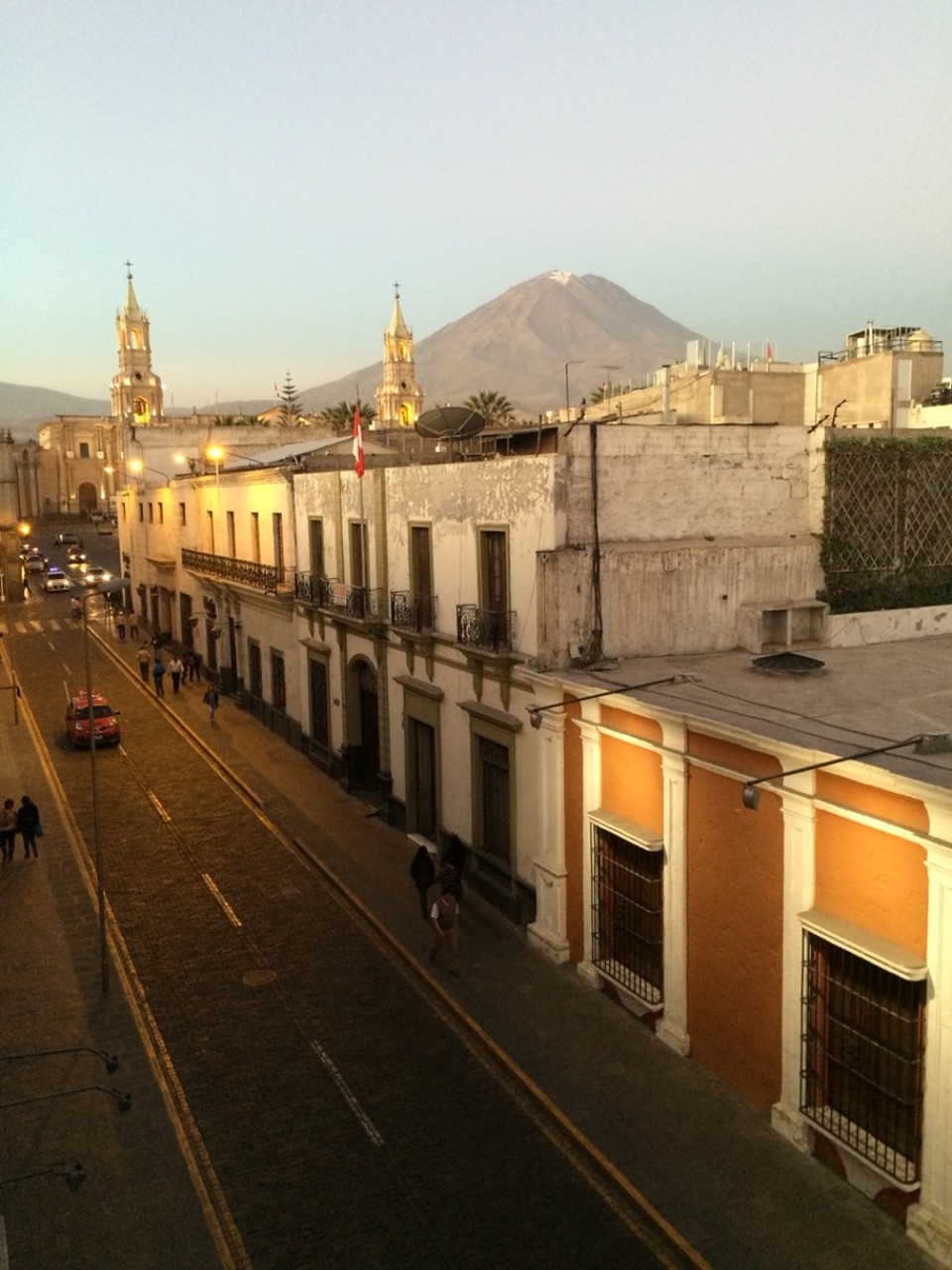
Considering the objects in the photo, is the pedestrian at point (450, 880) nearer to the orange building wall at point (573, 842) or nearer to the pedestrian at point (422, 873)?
the pedestrian at point (422, 873)

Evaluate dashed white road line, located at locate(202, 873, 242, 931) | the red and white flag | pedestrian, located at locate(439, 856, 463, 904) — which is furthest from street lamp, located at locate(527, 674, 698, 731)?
the red and white flag

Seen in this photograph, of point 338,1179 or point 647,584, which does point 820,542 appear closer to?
point 647,584

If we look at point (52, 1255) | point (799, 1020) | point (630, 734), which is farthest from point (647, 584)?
point (52, 1255)

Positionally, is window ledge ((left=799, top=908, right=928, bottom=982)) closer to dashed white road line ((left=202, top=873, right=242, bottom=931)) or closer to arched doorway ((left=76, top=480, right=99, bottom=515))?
dashed white road line ((left=202, top=873, right=242, bottom=931))

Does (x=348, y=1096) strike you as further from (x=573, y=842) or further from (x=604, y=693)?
(x=604, y=693)

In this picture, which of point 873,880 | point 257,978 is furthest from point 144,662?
point 873,880

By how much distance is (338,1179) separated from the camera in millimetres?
11461

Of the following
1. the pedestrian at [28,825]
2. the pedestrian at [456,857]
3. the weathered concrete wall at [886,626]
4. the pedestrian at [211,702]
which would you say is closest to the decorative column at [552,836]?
the pedestrian at [456,857]

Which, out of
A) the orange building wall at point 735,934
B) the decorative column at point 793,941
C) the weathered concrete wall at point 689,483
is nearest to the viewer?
the decorative column at point 793,941

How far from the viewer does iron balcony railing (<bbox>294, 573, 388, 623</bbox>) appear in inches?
898

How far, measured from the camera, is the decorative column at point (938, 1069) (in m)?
9.74

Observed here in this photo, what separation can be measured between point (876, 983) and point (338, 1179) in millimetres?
6085

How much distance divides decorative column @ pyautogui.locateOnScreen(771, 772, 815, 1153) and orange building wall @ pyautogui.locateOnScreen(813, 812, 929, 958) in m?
0.13

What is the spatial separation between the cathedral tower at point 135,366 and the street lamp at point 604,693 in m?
85.0
